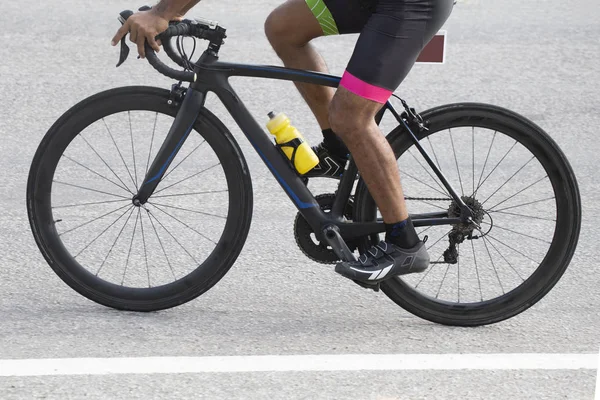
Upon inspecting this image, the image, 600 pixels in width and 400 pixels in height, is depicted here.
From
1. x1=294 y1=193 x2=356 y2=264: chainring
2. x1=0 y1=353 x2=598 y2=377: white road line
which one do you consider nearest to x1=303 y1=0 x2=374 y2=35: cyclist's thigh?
x1=294 y1=193 x2=356 y2=264: chainring

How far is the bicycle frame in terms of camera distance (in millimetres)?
4734

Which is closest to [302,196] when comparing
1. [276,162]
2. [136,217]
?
[276,162]

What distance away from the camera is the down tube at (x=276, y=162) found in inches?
188

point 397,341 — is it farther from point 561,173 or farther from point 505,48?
point 505,48

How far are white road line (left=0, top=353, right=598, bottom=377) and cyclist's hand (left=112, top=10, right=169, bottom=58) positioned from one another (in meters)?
1.21

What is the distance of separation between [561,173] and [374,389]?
1253 mm

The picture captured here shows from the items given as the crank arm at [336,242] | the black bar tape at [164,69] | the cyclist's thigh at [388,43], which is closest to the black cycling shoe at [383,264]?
the crank arm at [336,242]

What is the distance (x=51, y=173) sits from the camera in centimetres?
486

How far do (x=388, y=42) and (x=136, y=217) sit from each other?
1.86 meters

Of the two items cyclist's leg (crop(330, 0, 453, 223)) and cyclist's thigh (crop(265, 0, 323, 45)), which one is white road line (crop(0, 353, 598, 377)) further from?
cyclist's thigh (crop(265, 0, 323, 45))

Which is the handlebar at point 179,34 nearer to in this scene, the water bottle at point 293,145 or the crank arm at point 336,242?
the water bottle at point 293,145

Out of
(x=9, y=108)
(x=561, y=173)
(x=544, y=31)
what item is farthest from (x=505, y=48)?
(x=561, y=173)

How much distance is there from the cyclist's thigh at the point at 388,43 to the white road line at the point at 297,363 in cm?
100

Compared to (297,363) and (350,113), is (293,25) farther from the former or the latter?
(297,363)
